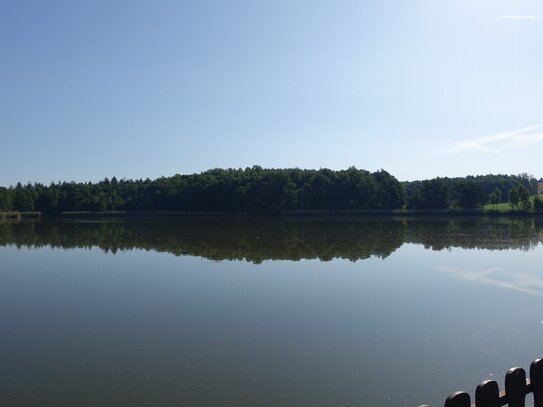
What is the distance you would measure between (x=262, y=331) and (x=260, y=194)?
91.9 m

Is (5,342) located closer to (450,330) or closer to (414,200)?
(450,330)

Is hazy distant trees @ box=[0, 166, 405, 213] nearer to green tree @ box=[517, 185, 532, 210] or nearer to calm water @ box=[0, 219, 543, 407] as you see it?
green tree @ box=[517, 185, 532, 210]

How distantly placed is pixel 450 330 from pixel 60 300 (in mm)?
12418

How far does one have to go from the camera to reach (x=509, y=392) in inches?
155

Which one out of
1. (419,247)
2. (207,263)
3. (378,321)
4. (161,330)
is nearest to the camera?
(161,330)

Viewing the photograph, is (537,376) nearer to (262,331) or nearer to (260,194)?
(262,331)

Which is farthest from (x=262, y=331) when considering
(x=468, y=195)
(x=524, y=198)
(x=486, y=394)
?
(x=468, y=195)

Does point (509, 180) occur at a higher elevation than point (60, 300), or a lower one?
higher

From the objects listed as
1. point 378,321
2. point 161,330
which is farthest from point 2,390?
point 378,321

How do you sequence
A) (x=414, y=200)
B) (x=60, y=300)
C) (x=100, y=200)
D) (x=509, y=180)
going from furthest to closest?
1. (x=509, y=180)
2. (x=100, y=200)
3. (x=414, y=200)
4. (x=60, y=300)

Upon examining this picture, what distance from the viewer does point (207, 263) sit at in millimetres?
23984

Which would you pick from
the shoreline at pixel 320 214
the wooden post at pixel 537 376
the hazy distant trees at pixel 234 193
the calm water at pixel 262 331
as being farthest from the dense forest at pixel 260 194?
the wooden post at pixel 537 376

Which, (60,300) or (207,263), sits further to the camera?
(207,263)

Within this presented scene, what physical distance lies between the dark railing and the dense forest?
306 feet
